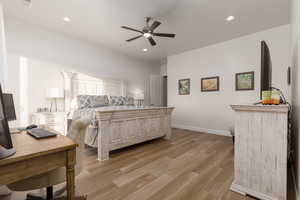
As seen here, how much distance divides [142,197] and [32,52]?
3.99m

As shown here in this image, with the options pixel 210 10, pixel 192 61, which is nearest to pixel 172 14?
pixel 210 10

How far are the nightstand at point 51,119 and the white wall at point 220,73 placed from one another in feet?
12.0

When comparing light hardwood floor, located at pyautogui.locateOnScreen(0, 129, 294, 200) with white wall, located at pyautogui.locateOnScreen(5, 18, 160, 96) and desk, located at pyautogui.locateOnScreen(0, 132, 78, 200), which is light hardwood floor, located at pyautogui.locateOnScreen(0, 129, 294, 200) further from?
white wall, located at pyautogui.locateOnScreen(5, 18, 160, 96)

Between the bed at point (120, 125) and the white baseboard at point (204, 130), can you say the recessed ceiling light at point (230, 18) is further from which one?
the white baseboard at point (204, 130)

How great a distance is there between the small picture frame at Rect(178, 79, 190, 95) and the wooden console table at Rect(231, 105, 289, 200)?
3180 millimetres

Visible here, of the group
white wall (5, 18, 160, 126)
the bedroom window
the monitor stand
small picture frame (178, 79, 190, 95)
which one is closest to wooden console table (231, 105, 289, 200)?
the monitor stand

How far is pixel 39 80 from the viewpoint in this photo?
128 inches

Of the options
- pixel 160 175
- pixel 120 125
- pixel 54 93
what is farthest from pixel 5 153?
pixel 54 93

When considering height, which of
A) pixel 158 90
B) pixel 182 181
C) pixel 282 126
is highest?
pixel 158 90

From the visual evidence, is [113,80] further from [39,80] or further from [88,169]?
[88,169]

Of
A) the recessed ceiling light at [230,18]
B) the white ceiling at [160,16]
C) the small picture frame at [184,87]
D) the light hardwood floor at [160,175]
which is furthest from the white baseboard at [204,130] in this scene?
the recessed ceiling light at [230,18]

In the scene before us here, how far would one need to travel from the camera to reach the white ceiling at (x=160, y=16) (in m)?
2.39

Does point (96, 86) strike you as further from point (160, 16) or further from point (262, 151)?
point (262, 151)

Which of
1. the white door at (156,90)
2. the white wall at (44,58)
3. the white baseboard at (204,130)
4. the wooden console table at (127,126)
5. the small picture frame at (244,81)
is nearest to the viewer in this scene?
the wooden console table at (127,126)
